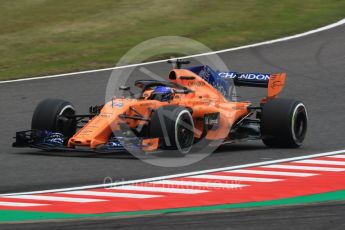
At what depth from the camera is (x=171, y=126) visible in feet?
43.7

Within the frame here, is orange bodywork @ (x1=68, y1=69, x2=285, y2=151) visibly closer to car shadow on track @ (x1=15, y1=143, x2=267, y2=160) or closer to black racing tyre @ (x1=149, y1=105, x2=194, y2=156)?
black racing tyre @ (x1=149, y1=105, x2=194, y2=156)

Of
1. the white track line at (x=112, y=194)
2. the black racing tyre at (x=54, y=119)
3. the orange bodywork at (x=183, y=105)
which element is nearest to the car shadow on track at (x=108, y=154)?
the orange bodywork at (x=183, y=105)

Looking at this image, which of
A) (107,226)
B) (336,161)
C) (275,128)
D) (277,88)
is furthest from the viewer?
(277,88)

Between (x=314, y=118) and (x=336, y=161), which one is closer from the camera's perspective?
(x=336, y=161)

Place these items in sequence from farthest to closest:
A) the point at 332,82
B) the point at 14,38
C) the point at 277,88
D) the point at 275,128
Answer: the point at 14,38 → the point at 332,82 → the point at 277,88 → the point at 275,128

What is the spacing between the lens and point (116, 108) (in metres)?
13.9

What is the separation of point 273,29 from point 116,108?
1364 cm

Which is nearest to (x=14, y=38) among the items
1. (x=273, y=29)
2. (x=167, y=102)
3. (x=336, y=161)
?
(x=273, y=29)

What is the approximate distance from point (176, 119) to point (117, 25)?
1481cm

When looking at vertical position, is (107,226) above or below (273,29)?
below

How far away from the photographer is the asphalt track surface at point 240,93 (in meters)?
12.6

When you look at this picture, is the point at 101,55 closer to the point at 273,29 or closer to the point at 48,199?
the point at 273,29

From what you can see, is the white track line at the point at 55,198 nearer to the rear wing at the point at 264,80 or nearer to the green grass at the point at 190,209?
the green grass at the point at 190,209

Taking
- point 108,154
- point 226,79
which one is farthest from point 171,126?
point 226,79
